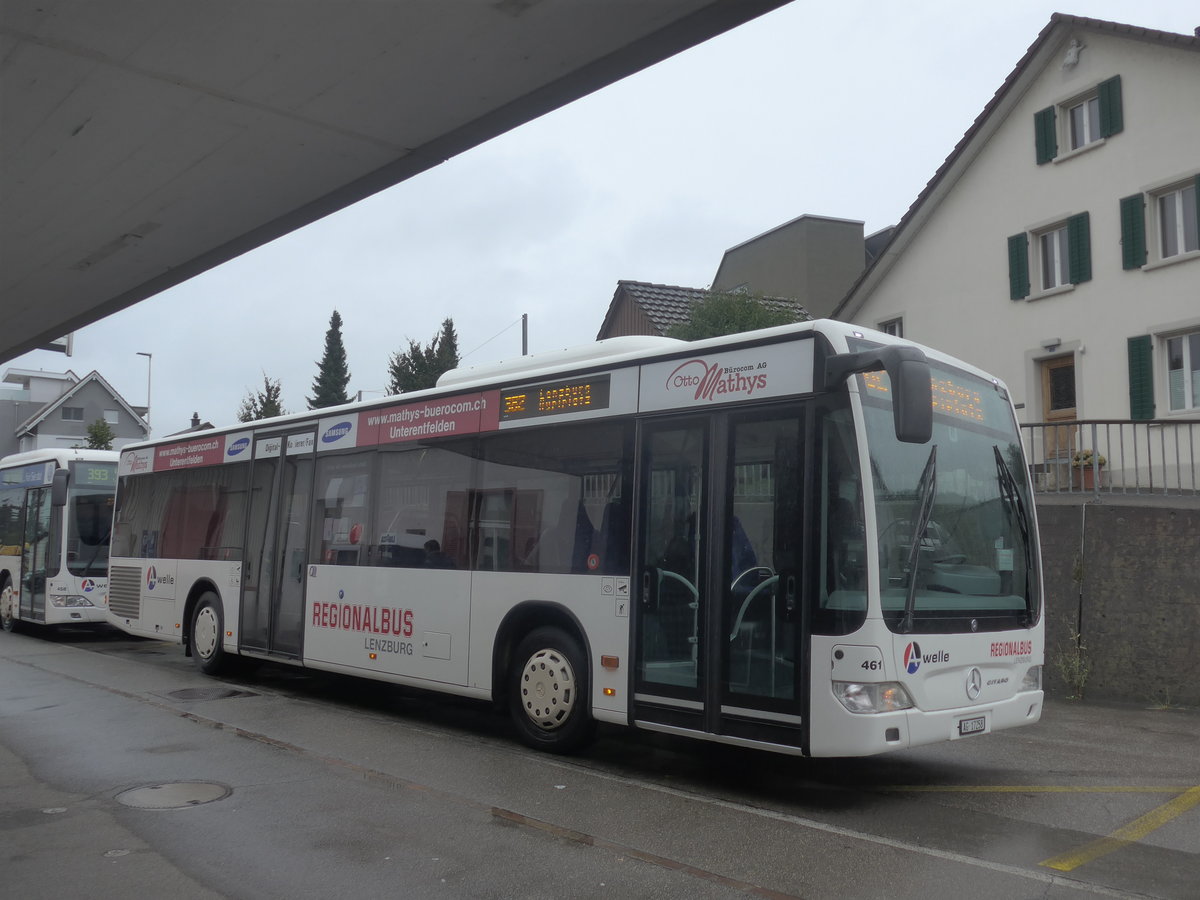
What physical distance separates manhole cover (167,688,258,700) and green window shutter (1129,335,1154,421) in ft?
50.8

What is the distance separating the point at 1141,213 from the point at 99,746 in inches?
727

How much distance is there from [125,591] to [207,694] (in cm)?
438

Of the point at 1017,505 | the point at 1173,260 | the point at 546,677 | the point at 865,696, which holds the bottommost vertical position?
the point at 546,677

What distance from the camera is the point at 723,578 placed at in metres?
7.07

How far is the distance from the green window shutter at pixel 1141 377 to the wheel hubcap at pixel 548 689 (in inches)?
571

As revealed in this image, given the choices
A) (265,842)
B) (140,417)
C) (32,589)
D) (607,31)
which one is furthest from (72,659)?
(140,417)

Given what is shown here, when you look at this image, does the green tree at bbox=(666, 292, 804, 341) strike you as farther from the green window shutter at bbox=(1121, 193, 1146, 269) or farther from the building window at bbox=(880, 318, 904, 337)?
the green window shutter at bbox=(1121, 193, 1146, 269)

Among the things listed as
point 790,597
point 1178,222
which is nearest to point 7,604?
point 790,597

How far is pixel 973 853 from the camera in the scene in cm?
567

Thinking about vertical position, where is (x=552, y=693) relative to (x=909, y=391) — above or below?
below

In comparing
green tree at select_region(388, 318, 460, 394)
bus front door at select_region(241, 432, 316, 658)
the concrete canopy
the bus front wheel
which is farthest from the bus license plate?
green tree at select_region(388, 318, 460, 394)

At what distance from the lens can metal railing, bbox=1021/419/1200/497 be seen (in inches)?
500

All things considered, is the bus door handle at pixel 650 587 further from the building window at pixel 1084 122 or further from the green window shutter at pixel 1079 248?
the building window at pixel 1084 122

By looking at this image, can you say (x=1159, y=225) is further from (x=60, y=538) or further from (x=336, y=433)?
(x=60, y=538)
